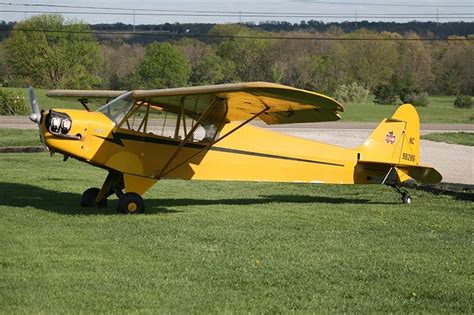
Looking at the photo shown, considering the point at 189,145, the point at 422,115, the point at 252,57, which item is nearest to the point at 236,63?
the point at 252,57

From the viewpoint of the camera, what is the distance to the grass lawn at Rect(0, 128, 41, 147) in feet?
101

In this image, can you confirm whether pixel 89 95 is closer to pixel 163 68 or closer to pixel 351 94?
pixel 351 94

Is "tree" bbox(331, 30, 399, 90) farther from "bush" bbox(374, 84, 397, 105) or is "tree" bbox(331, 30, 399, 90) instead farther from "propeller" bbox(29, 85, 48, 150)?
"propeller" bbox(29, 85, 48, 150)

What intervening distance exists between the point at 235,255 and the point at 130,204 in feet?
13.7

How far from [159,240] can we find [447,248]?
139 inches

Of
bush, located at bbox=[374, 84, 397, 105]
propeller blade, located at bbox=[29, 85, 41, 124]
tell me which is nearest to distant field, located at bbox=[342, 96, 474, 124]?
bush, located at bbox=[374, 84, 397, 105]

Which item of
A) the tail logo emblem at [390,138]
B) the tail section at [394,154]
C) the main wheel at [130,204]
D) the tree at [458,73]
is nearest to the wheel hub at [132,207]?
the main wheel at [130,204]

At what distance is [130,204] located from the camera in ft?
45.3

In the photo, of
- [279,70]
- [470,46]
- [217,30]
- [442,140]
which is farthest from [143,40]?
[442,140]

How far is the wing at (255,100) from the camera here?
13.0 m

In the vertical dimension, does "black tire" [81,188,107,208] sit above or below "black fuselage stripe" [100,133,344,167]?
below

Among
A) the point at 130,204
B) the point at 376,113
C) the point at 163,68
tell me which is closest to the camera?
the point at 130,204

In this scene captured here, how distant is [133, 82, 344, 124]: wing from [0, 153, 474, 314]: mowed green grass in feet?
5.25

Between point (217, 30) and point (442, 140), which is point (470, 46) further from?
point (442, 140)
